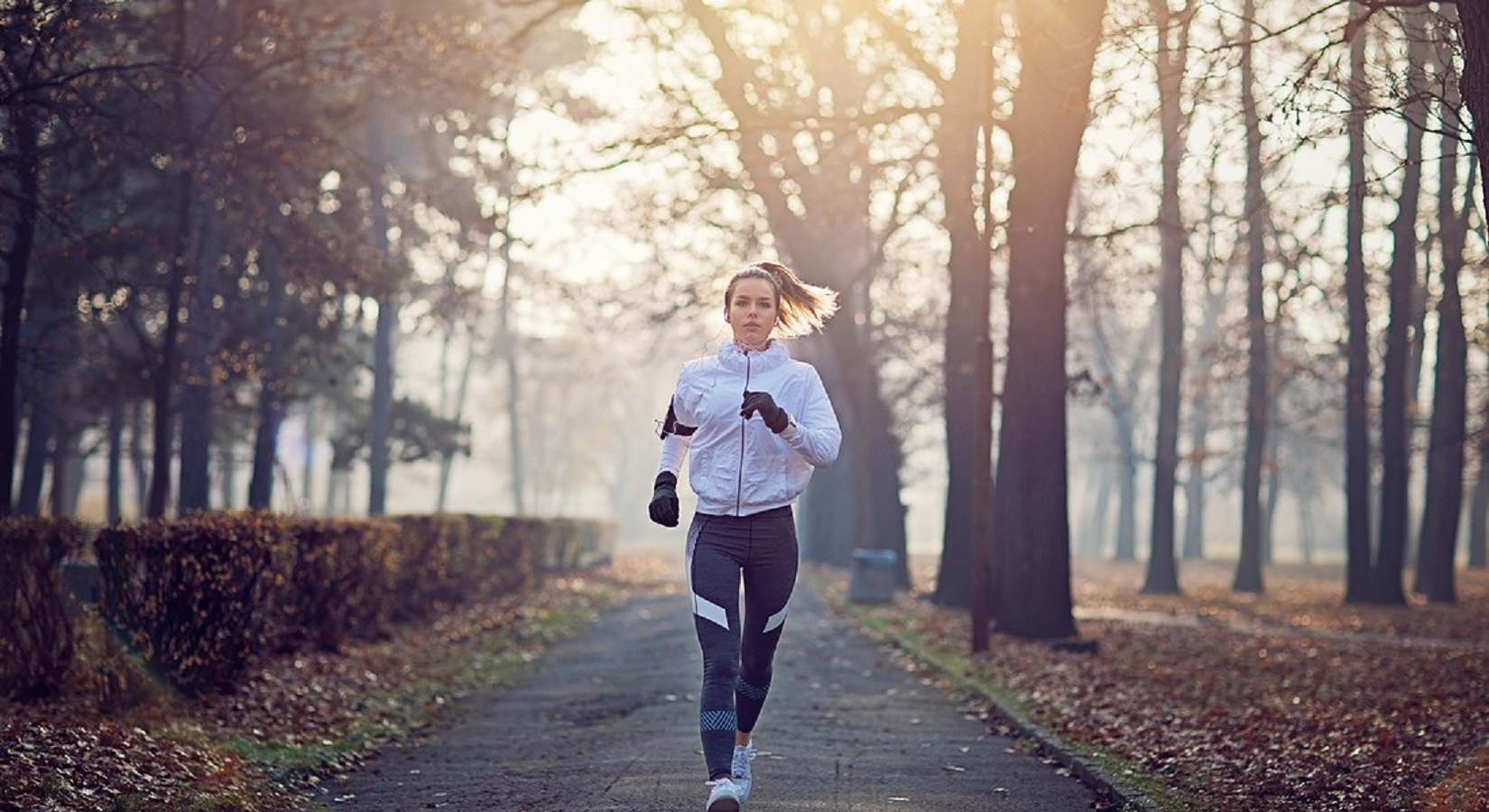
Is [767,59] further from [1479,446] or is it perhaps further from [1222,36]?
[1479,446]

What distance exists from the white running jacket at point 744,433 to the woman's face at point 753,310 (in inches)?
2.4

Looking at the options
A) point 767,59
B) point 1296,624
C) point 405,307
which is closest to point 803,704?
point 767,59

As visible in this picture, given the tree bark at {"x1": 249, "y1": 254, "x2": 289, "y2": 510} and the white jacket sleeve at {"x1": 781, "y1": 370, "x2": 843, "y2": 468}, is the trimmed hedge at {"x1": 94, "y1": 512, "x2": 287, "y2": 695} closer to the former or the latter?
the white jacket sleeve at {"x1": 781, "y1": 370, "x2": 843, "y2": 468}

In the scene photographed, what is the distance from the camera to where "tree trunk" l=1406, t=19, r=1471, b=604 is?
84.5 feet

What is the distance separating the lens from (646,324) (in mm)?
31875

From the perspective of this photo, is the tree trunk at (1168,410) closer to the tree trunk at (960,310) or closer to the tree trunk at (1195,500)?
the tree trunk at (960,310)

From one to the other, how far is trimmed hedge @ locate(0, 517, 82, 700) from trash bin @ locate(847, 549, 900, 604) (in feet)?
52.1

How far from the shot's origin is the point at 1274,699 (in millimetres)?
12367

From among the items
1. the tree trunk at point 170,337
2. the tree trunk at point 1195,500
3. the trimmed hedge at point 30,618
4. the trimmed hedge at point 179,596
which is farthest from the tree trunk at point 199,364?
the tree trunk at point 1195,500

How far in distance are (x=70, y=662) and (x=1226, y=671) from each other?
9.47 metres

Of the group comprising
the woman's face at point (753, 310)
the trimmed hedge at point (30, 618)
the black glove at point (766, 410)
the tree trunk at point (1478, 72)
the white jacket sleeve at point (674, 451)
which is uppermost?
the tree trunk at point (1478, 72)

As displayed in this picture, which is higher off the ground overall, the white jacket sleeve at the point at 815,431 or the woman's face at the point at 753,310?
the woman's face at the point at 753,310

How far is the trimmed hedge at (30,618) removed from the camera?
9828 millimetres

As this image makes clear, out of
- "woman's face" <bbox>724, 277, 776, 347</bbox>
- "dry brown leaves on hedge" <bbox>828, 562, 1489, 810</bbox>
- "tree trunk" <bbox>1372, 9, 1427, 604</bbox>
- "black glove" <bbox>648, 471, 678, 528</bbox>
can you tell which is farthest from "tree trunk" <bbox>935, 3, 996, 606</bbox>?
"black glove" <bbox>648, 471, 678, 528</bbox>
